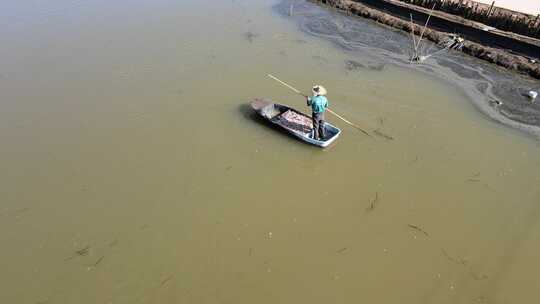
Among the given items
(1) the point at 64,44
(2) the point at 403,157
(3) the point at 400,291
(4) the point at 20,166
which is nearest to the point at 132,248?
(4) the point at 20,166

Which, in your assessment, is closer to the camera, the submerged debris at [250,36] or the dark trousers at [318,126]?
the dark trousers at [318,126]

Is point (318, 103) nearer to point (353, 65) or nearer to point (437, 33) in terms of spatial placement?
point (353, 65)

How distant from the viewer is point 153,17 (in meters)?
15.0

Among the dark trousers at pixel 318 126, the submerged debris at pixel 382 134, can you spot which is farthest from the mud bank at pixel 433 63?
the dark trousers at pixel 318 126

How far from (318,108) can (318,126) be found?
56 centimetres

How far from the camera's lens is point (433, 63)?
1241 cm

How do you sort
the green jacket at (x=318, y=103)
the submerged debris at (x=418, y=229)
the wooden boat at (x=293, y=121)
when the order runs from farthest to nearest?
the wooden boat at (x=293, y=121)
the green jacket at (x=318, y=103)
the submerged debris at (x=418, y=229)

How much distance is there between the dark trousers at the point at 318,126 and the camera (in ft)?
27.2

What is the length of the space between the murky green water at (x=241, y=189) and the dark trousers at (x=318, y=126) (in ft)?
1.56

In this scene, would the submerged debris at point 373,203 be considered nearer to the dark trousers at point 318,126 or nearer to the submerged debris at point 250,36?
the dark trousers at point 318,126

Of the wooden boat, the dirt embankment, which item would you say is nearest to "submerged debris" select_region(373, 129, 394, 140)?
the wooden boat

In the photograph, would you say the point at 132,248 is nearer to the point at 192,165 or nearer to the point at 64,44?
the point at 192,165

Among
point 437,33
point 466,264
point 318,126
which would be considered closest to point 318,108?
point 318,126

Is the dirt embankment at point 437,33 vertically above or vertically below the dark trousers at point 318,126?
above
